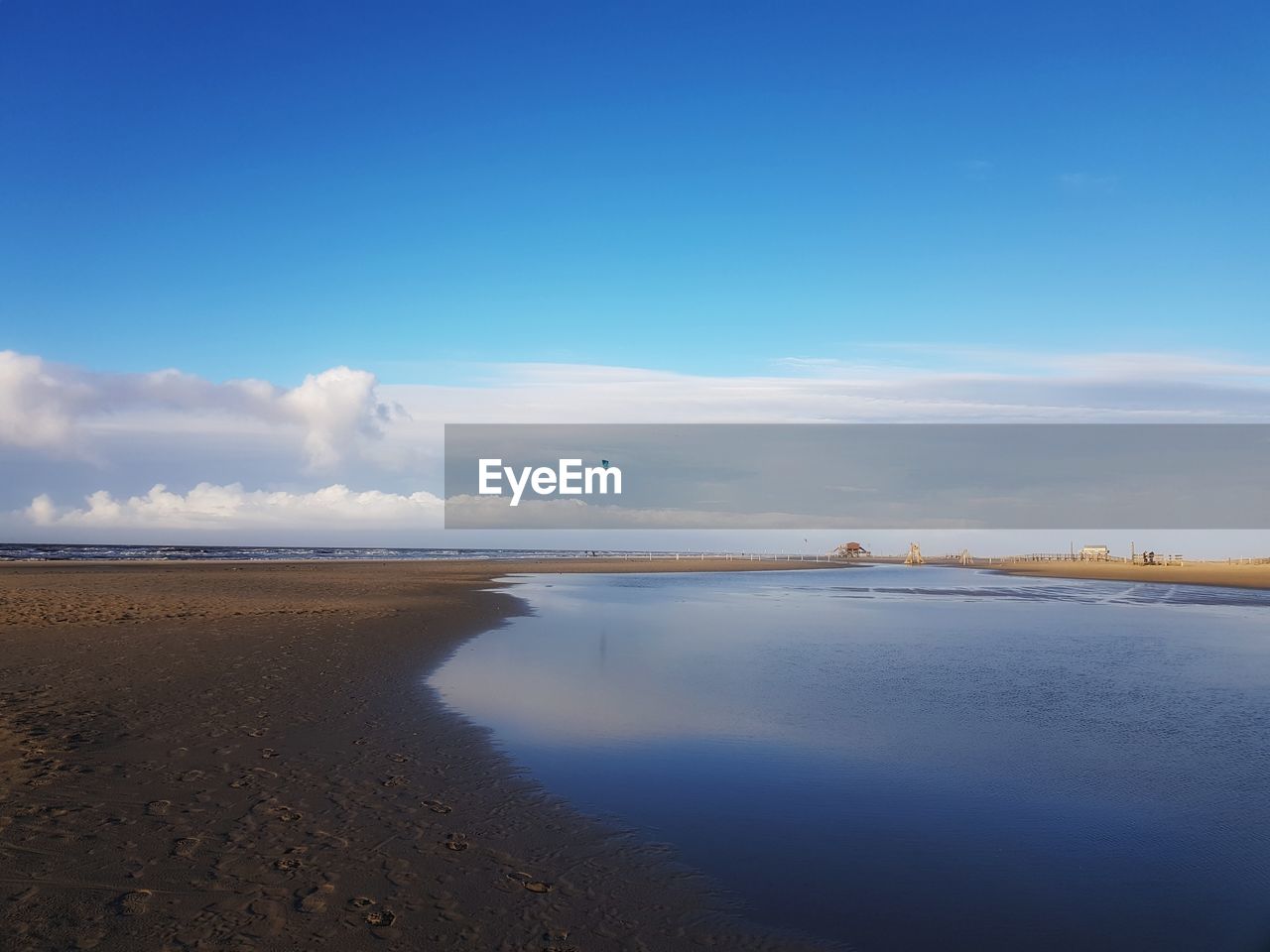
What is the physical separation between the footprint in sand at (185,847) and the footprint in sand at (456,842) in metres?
2.25

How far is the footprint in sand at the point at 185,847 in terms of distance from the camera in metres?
7.02

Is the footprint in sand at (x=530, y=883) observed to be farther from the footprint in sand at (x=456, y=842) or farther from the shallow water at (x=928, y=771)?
the shallow water at (x=928, y=771)

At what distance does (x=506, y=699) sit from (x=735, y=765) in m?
5.62

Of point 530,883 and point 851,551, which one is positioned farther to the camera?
point 851,551

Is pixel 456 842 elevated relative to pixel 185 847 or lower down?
lower down

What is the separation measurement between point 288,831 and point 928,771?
7.91 meters

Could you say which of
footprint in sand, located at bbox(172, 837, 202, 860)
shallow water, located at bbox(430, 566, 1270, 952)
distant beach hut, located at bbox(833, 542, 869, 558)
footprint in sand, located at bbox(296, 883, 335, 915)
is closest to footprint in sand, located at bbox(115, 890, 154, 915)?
footprint in sand, located at bbox(172, 837, 202, 860)

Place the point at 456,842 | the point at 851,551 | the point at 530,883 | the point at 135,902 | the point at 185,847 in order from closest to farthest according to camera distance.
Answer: the point at 135,902, the point at 530,883, the point at 185,847, the point at 456,842, the point at 851,551

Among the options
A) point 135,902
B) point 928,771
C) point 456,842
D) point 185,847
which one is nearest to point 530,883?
point 456,842

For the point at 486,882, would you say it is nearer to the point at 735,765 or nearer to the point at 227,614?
the point at 735,765

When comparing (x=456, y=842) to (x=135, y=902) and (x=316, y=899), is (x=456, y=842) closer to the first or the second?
(x=316, y=899)

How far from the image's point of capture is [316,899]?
20.5ft

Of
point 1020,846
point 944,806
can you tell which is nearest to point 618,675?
point 944,806

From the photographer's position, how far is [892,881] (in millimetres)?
6977
